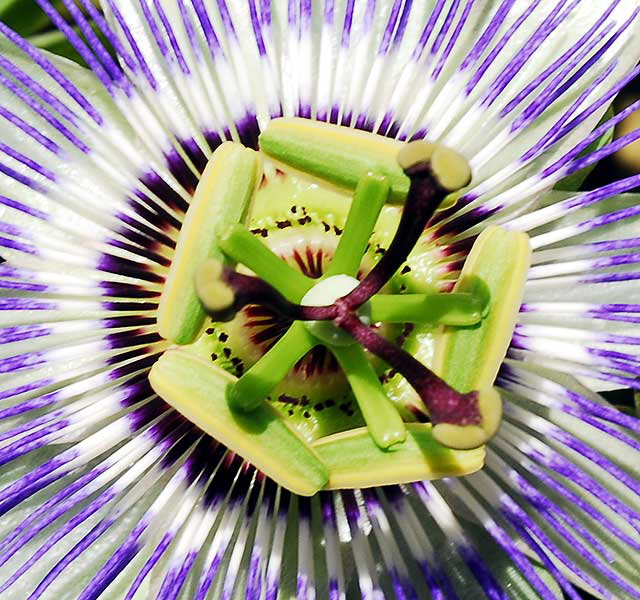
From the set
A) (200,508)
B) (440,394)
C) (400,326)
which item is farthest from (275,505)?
(440,394)

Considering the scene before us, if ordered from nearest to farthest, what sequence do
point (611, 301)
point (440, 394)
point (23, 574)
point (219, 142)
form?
point (440, 394) < point (23, 574) < point (611, 301) < point (219, 142)

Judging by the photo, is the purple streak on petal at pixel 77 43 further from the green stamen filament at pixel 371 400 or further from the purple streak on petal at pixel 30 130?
the green stamen filament at pixel 371 400

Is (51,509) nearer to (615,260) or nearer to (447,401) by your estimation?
(447,401)

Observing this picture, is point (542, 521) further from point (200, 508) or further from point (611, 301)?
point (200, 508)

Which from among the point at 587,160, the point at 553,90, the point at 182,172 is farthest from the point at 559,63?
the point at 182,172

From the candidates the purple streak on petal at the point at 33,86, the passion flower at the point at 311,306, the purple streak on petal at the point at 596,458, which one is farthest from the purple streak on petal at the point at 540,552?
the purple streak on petal at the point at 33,86

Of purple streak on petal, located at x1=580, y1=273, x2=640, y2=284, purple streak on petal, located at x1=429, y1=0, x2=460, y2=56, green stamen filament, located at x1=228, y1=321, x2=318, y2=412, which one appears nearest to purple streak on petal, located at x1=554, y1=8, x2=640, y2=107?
purple streak on petal, located at x1=429, y1=0, x2=460, y2=56

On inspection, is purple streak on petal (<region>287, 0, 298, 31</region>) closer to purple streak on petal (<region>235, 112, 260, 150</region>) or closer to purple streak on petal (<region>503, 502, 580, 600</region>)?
purple streak on petal (<region>235, 112, 260, 150</region>)

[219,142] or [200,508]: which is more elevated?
[219,142]
